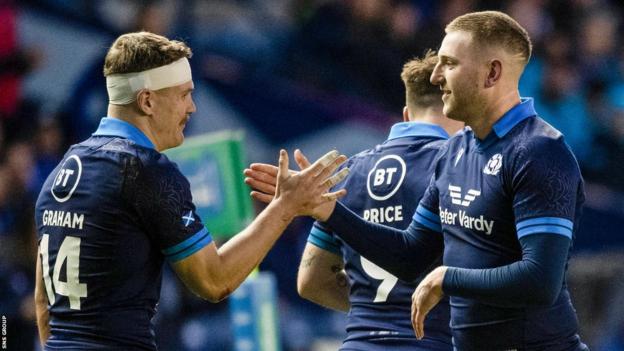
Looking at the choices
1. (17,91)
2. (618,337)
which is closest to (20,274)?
(17,91)

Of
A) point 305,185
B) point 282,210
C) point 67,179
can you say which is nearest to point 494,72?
point 305,185

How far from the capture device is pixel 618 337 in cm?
1076

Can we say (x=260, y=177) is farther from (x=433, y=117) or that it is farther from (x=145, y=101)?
(x=433, y=117)

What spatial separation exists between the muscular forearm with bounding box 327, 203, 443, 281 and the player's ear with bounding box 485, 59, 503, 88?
2.24 feet

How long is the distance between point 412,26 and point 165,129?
7.31m

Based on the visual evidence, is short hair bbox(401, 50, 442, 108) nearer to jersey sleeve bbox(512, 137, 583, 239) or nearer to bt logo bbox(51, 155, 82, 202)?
jersey sleeve bbox(512, 137, 583, 239)

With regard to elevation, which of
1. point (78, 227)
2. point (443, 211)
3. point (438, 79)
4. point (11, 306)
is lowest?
point (11, 306)

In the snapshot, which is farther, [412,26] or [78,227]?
[412,26]

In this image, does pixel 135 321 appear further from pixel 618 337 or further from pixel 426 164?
pixel 618 337

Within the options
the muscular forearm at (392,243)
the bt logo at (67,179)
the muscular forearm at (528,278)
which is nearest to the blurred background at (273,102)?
the bt logo at (67,179)

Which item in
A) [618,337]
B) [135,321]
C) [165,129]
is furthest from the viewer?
[618,337]

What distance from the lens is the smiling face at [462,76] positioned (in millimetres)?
4438

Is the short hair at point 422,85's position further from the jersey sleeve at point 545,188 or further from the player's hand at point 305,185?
the jersey sleeve at point 545,188

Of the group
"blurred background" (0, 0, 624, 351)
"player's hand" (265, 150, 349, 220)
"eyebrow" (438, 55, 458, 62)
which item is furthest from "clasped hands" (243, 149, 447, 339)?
"blurred background" (0, 0, 624, 351)
